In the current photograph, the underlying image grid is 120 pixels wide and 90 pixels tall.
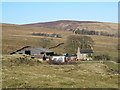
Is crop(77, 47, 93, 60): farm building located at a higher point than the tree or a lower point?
lower

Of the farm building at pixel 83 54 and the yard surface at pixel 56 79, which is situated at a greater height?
the yard surface at pixel 56 79

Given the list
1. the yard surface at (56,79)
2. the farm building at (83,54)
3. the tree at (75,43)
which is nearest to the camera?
the yard surface at (56,79)

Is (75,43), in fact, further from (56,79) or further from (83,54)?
(56,79)

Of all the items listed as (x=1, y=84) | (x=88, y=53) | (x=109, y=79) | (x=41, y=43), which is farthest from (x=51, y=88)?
(x=41, y=43)

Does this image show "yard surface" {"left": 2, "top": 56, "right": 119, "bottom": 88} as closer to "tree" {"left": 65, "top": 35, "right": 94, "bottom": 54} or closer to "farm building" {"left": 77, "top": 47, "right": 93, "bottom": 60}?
"farm building" {"left": 77, "top": 47, "right": 93, "bottom": 60}

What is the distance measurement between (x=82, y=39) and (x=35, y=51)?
30262 millimetres

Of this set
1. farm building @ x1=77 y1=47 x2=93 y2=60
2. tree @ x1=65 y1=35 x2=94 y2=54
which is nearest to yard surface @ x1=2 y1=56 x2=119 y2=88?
farm building @ x1=77 y1=47 x2=93 y2=60

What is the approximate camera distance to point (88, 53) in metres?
88.3

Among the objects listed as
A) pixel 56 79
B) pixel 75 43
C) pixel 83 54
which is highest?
pixel 75 43

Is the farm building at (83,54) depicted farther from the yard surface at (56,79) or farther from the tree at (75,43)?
the yard surface at (56,79)

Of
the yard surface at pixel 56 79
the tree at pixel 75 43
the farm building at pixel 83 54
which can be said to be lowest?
the farm building at pixel 83 54

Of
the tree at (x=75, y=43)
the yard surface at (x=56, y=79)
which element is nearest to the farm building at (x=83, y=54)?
the tree at (x=75, y=43)

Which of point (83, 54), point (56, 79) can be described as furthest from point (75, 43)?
point (56, 79)

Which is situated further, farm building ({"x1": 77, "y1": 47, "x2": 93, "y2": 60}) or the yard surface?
farm building ({"x1": 77, "y1": 47, "x2": 93, "y2": 60})
